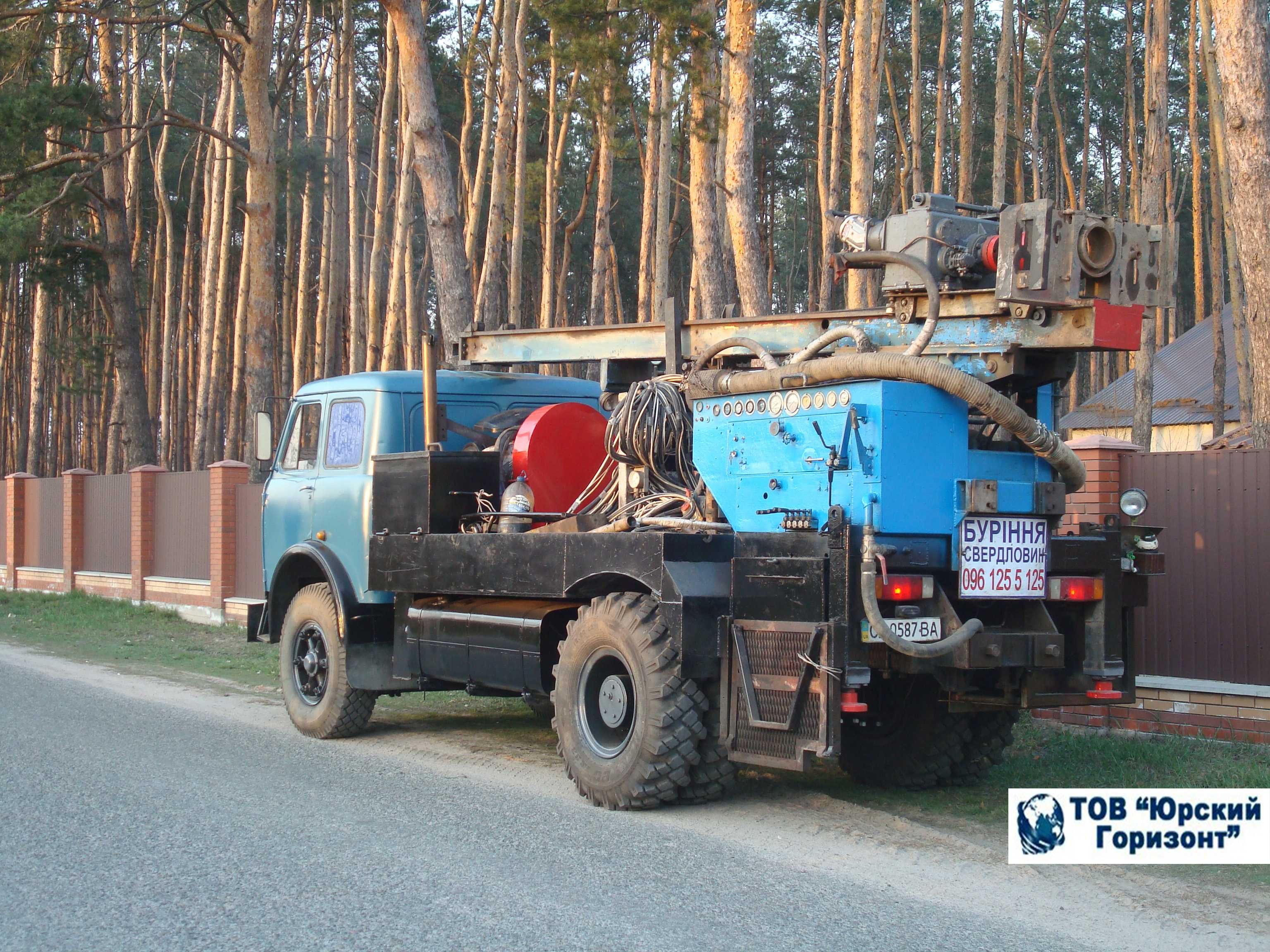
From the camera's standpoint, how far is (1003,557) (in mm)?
6738

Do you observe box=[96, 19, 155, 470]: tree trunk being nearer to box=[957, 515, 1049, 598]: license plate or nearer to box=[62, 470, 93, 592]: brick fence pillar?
box=[62, 470, 93, 592]: brick fence pillar

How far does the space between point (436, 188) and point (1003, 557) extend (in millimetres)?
10840

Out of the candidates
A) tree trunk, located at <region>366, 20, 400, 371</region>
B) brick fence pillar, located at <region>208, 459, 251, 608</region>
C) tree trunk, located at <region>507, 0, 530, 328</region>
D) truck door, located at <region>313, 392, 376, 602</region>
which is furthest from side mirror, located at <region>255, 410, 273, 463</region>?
tree trunk, located at <region>366, 20, 400, 371</region>

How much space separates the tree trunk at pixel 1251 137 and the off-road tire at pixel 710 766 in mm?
5461

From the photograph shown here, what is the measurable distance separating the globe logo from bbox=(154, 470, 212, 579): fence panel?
658 inches

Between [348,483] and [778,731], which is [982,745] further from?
[348,483]

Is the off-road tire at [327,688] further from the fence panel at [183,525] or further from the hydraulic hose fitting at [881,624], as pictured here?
the fence panel at [183,525]

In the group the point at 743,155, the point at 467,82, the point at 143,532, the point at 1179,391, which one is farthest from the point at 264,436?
the point at 1179,391

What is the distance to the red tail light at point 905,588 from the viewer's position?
20.8 feet

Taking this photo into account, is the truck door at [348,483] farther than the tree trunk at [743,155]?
No

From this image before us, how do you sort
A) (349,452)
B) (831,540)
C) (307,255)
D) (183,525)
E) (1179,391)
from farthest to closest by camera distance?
(307,255) → (1179,391) → (183,525) → (349,452) → (831,540)

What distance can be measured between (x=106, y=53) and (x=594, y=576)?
89.5 feet

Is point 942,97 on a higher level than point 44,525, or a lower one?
higher

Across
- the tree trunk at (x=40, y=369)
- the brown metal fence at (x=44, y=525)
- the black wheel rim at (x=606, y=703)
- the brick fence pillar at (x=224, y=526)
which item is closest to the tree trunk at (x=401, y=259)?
the brick fence pillar at (x=224, y=526)
